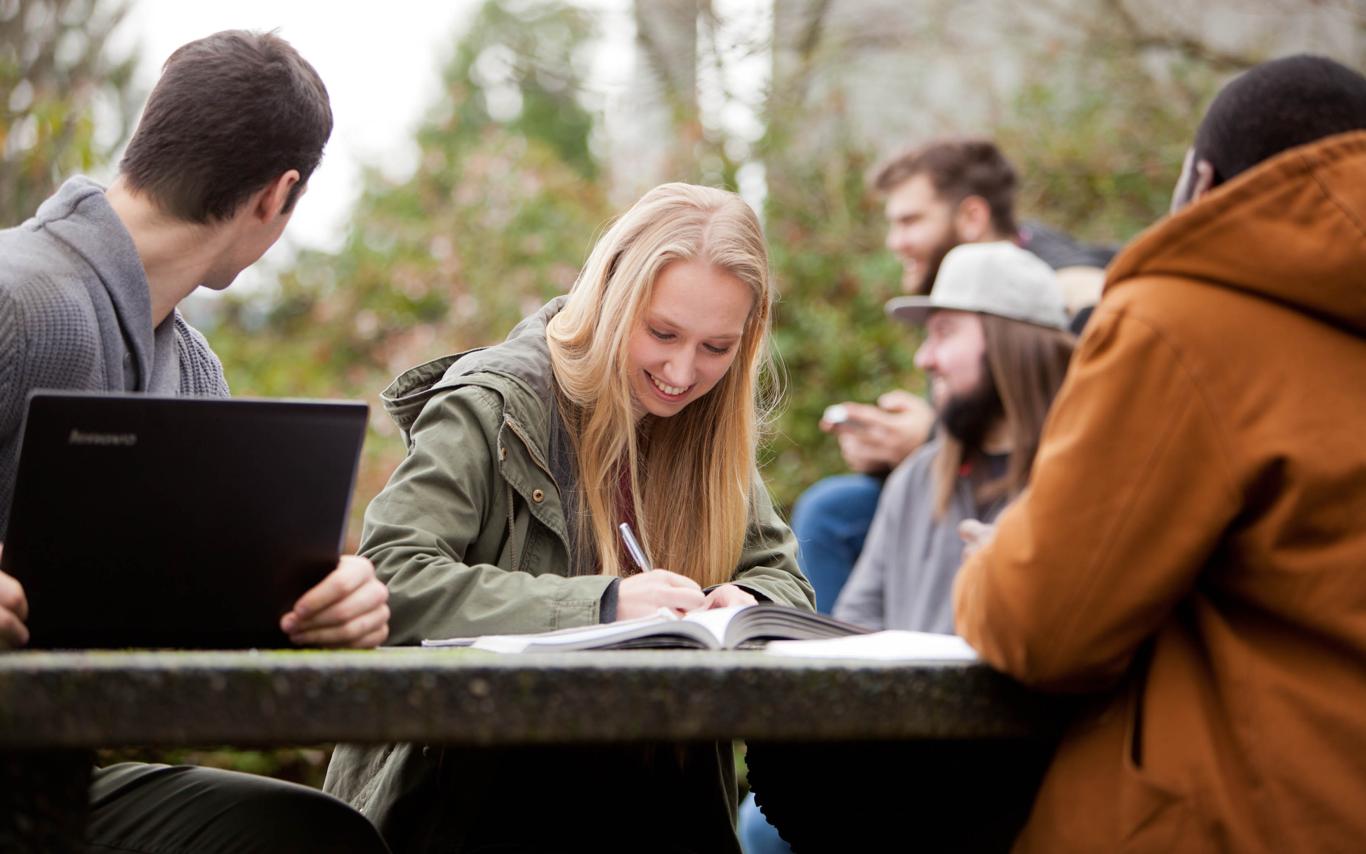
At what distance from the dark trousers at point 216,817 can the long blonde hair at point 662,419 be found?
73 centimetres

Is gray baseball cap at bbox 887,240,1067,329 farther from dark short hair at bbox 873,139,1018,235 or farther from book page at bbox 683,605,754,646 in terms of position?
book page at bbox 683,605,754,646

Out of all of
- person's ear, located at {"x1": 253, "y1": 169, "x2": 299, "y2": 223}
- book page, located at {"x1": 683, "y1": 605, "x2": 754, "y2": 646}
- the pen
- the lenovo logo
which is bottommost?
the pen

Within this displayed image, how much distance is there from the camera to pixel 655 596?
2148mm

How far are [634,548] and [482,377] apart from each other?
392mm

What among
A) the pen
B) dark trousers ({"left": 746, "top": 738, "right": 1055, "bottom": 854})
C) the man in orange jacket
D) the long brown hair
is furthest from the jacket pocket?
the long brown hair

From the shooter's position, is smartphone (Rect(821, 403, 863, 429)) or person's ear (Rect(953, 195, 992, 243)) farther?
person's ear (Rect(953, 195, 992, 243))

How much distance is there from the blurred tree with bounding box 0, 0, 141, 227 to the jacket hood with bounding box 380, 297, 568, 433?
8.93 feet

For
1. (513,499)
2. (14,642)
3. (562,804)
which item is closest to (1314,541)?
(562,804)

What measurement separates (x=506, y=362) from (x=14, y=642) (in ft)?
3.37

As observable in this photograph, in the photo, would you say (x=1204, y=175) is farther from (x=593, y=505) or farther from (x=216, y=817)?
(x=216, y=817)

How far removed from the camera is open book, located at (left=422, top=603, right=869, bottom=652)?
68.7 inches

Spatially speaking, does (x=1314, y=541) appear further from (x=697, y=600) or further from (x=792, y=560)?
(x=792, y=560)

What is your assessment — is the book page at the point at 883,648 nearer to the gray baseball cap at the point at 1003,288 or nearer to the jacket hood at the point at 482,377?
the jacket hood at the point at 482,377

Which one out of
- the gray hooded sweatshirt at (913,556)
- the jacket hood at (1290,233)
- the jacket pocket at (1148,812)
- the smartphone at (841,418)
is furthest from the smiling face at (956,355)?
the jacket pocket at (1148,812)
